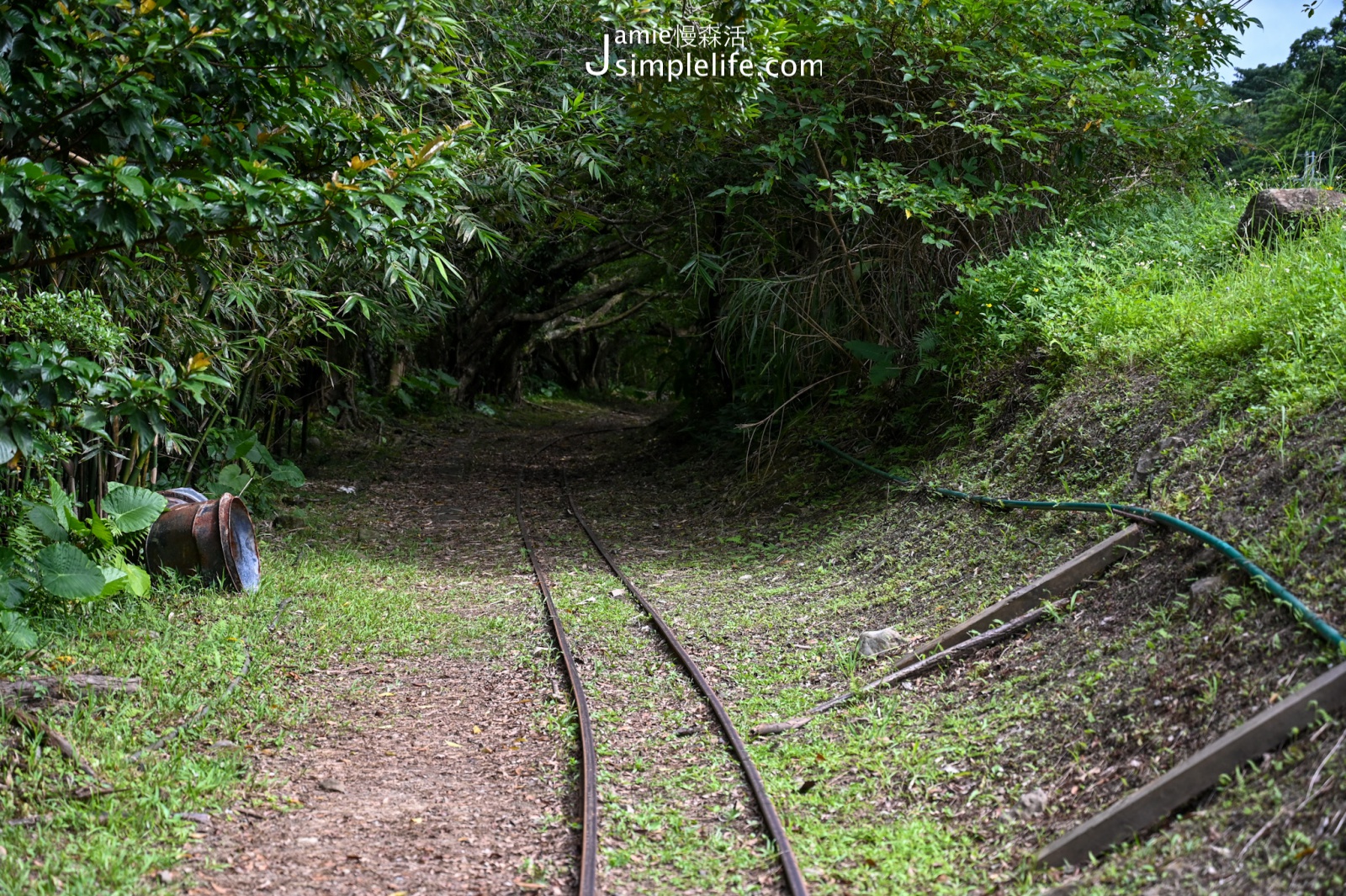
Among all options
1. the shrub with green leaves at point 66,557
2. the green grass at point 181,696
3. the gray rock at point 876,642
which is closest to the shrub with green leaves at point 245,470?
the green grass at point 181,696

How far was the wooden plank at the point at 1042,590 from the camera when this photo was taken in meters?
4.93

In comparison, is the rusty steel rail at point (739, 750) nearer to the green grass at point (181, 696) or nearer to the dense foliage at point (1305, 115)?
the green grass at point (181, 696)

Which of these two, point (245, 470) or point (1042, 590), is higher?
point (1042, 590)

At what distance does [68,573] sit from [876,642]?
5019mm

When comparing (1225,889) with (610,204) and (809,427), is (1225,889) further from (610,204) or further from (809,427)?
(610,204)

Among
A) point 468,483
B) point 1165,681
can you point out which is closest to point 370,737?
point 1165,681

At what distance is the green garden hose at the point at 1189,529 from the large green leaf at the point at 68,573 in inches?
234

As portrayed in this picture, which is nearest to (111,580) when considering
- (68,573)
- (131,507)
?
(68,573)

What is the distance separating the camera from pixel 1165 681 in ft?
12.5

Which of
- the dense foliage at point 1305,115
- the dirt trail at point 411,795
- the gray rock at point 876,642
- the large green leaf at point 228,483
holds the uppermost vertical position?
the dense foliage at point 1305,115

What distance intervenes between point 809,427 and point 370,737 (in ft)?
21.7

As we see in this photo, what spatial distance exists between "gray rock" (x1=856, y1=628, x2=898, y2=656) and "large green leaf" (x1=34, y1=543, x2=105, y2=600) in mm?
4766

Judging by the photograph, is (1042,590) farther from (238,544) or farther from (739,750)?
(238,544)

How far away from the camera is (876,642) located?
18.8 ft
